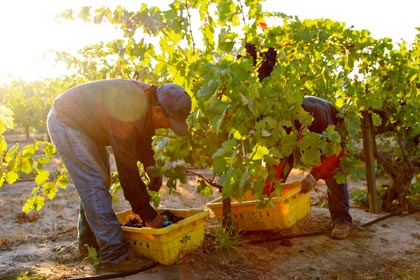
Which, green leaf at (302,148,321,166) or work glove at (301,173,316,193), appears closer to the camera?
green leaf at (302,148,321,166)

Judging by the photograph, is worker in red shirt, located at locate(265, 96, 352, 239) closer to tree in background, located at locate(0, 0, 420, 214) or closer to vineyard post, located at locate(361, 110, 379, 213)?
tree in background, located at locate(0, 0, 420, 214)

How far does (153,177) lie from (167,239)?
0.60m

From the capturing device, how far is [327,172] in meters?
4.31

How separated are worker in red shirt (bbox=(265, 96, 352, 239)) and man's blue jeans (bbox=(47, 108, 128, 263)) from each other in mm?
1491

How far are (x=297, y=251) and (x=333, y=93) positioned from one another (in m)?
2.15

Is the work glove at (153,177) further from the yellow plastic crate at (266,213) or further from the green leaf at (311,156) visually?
the green leaf at (311,156)

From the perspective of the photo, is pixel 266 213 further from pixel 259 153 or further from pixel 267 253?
pixel 259 153

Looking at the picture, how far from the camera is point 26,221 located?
5.19 meters

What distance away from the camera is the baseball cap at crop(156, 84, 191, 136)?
10.1ft

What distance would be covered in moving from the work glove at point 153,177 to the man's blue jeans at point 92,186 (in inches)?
16.5

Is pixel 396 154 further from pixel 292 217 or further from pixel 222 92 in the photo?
pixel 222 92

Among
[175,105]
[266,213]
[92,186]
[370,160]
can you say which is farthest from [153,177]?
[370,160]

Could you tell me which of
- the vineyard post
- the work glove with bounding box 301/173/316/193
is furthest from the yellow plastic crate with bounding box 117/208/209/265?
the vineyard post

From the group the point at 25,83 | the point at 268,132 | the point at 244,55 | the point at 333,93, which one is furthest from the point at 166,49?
the point at 25,83
